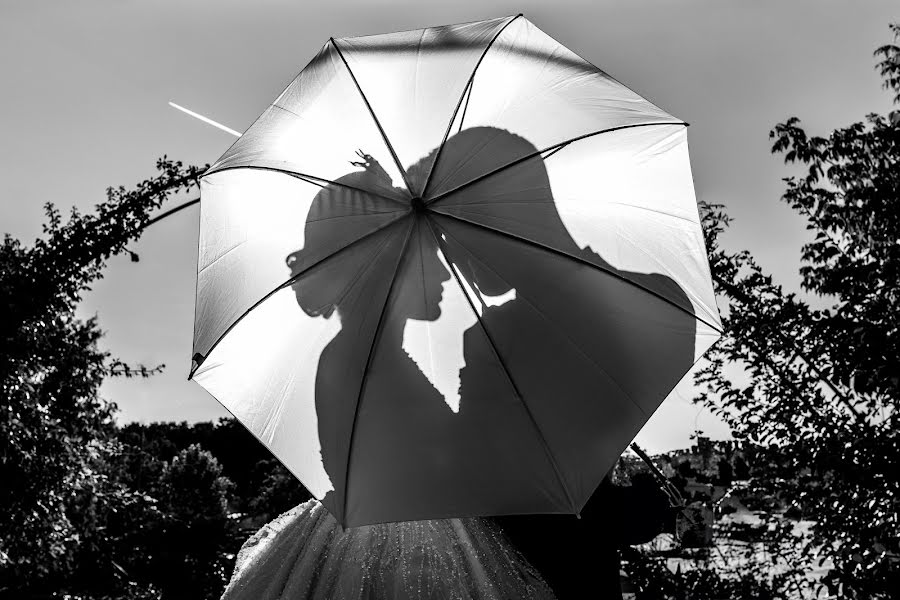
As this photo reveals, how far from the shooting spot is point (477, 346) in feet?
5.93

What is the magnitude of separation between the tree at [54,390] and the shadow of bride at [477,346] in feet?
10.0

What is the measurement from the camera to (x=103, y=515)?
7.46 meters

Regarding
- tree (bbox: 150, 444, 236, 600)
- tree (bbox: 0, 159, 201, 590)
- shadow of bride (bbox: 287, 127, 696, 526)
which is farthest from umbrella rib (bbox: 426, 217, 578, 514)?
tree (bbox: 150, 444, 236, 600)

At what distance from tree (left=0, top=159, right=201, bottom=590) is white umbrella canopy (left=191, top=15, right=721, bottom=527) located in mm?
2706

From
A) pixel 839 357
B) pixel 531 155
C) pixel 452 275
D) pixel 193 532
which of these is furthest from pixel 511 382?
pixel 193 532

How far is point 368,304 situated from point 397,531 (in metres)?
0.79

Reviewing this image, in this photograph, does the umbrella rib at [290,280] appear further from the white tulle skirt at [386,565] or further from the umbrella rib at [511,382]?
the white tulle skirt at [386,565]

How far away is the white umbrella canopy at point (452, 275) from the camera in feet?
5.64

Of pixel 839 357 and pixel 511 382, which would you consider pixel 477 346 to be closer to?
pixel 511 382

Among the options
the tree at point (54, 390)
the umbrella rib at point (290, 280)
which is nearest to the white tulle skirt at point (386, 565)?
the umbrella rib at point (290, 280)

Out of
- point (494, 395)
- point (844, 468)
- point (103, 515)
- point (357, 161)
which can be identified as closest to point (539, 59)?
point (357, 161)

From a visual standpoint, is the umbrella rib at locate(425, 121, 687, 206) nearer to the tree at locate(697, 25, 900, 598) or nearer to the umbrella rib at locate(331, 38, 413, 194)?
the umbrella rib at locate(331, 38, 413, 194)

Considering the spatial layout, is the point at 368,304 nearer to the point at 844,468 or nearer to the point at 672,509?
the point at 672,509

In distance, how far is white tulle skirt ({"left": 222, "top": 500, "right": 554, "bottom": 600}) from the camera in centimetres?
192
